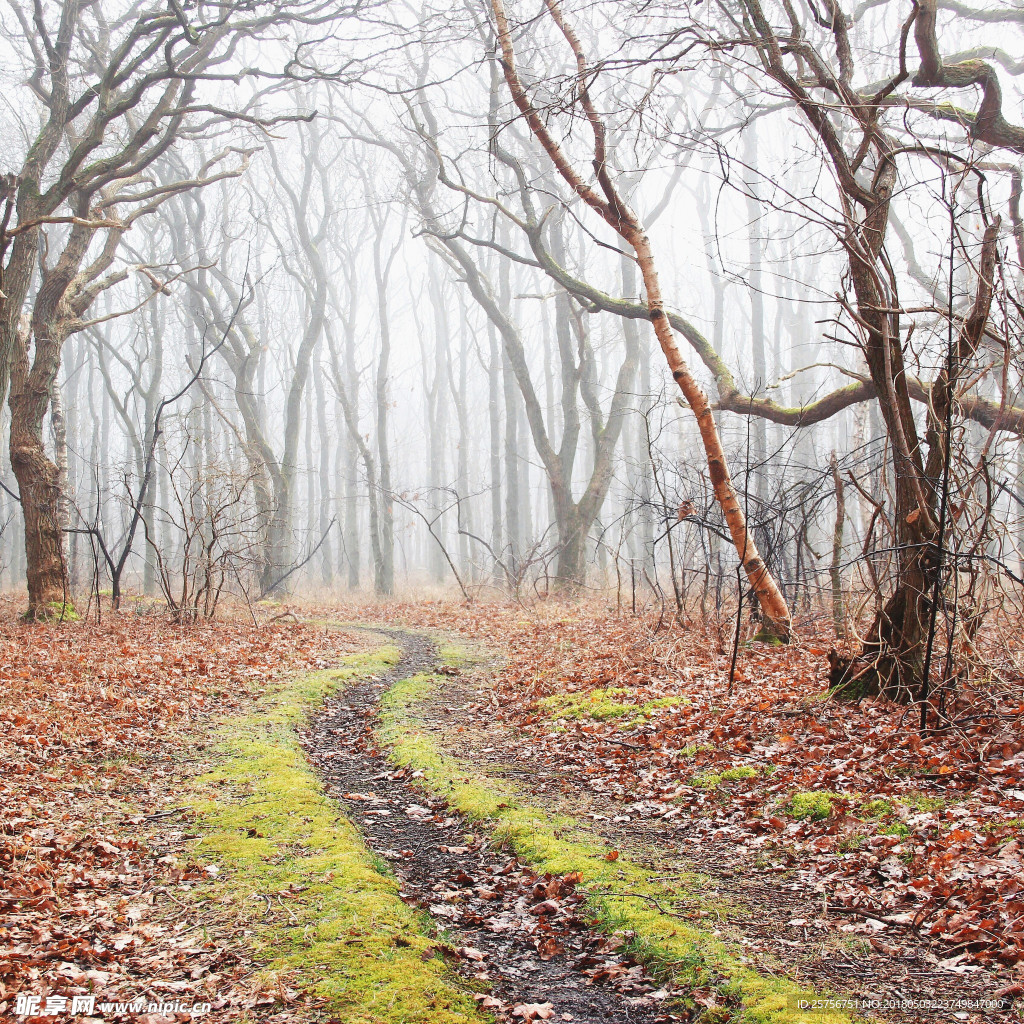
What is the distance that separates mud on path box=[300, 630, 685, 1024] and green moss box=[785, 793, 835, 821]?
5.28 feet

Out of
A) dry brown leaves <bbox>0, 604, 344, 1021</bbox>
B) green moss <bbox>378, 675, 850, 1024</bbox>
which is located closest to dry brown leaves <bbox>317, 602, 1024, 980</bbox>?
green moss <bbox>378, 675, 850, 1024</bbox>

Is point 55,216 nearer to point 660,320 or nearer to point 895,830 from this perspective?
point 660,320

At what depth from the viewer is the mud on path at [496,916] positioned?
3283 millimetres

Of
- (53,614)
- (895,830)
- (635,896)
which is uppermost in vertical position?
(53,614)

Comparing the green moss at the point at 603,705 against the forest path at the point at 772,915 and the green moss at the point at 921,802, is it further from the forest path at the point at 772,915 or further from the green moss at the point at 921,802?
the green moss at the point at 921,802

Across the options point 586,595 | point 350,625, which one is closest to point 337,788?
point 350,625

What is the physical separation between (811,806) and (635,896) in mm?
1451

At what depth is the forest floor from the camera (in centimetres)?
326

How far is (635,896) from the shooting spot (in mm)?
4055

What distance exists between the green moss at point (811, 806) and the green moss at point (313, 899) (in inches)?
98.9

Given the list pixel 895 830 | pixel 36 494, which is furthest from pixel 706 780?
pixel 36 494

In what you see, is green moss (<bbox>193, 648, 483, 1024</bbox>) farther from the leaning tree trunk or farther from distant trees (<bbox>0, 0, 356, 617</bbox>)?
distant trees (<bbox>0, 0, 356, 617</bbox>)
